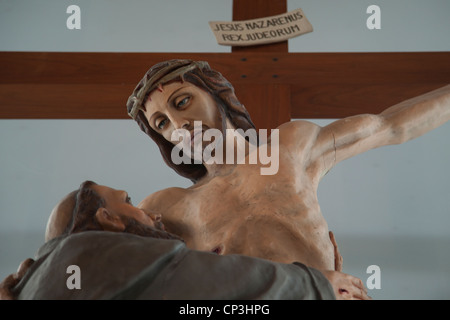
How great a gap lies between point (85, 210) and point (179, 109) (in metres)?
0.65

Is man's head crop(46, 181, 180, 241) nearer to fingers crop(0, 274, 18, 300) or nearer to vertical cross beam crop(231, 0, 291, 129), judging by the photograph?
fingers crop(0, 274, 18, 300)

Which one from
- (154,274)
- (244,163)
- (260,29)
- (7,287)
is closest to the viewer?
(154,274)

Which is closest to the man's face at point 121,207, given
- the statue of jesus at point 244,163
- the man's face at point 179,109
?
the statue of jesus at point 244,163

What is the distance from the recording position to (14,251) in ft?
11.3

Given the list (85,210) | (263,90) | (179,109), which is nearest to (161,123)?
(179,109)

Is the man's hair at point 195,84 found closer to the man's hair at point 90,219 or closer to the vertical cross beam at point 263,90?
the vertical cross beam at point 263,90

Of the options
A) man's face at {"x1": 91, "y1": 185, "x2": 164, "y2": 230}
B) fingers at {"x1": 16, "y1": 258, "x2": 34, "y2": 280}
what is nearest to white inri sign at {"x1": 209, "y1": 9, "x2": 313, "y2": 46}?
man's face at {"x1": 91, "y1": 185, "x2": 164, "y2": 230}

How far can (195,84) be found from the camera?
7.59 feet

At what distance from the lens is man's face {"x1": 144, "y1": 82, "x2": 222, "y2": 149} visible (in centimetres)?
225

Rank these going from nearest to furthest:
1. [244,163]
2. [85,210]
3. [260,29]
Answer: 1. [85,210]
2. [244,163]
3. [260,29]

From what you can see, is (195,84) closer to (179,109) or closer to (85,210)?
(179,109)

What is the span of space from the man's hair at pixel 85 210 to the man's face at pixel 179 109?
57 cm
